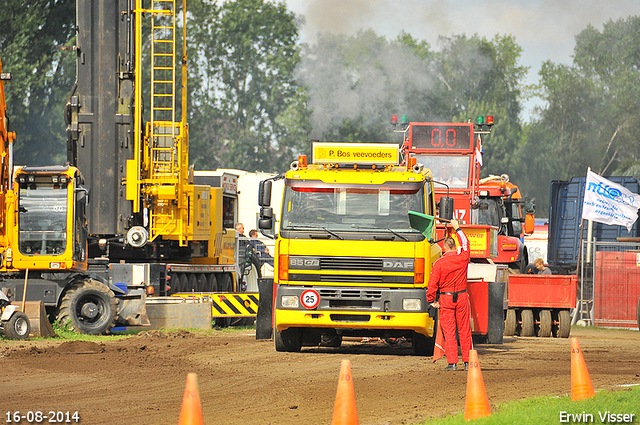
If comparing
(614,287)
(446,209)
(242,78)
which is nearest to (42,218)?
(446,209)

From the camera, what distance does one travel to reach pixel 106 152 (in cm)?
2100

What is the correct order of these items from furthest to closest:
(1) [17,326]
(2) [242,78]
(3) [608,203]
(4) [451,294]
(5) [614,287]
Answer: (2) [242,78]
(3) [608,203]
(5) [614,287]
(1) [17,326]
(4) [451,294]

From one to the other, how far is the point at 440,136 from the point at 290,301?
11.8 metres

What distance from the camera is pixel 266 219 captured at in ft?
47.4

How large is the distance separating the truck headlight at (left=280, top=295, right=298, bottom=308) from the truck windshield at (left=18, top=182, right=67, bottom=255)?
6479 mm

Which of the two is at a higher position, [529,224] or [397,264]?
[529,224]

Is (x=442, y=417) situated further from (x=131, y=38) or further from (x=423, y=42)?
(x=423, y=42)

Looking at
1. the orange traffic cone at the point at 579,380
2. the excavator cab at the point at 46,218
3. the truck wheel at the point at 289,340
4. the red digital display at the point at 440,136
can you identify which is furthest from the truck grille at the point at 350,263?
the red digital display at the point at 440,136

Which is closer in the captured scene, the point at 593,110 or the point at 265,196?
the point at 265,196

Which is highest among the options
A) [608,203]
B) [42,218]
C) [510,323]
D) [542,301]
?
[608,203]

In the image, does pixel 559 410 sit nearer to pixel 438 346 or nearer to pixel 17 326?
pixel 438 346

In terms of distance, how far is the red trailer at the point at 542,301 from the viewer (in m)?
21.1

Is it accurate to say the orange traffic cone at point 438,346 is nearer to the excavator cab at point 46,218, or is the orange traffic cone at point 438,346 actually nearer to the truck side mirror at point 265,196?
the truck side mirror at point 265,196

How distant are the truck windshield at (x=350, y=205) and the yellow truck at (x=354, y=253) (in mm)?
14
